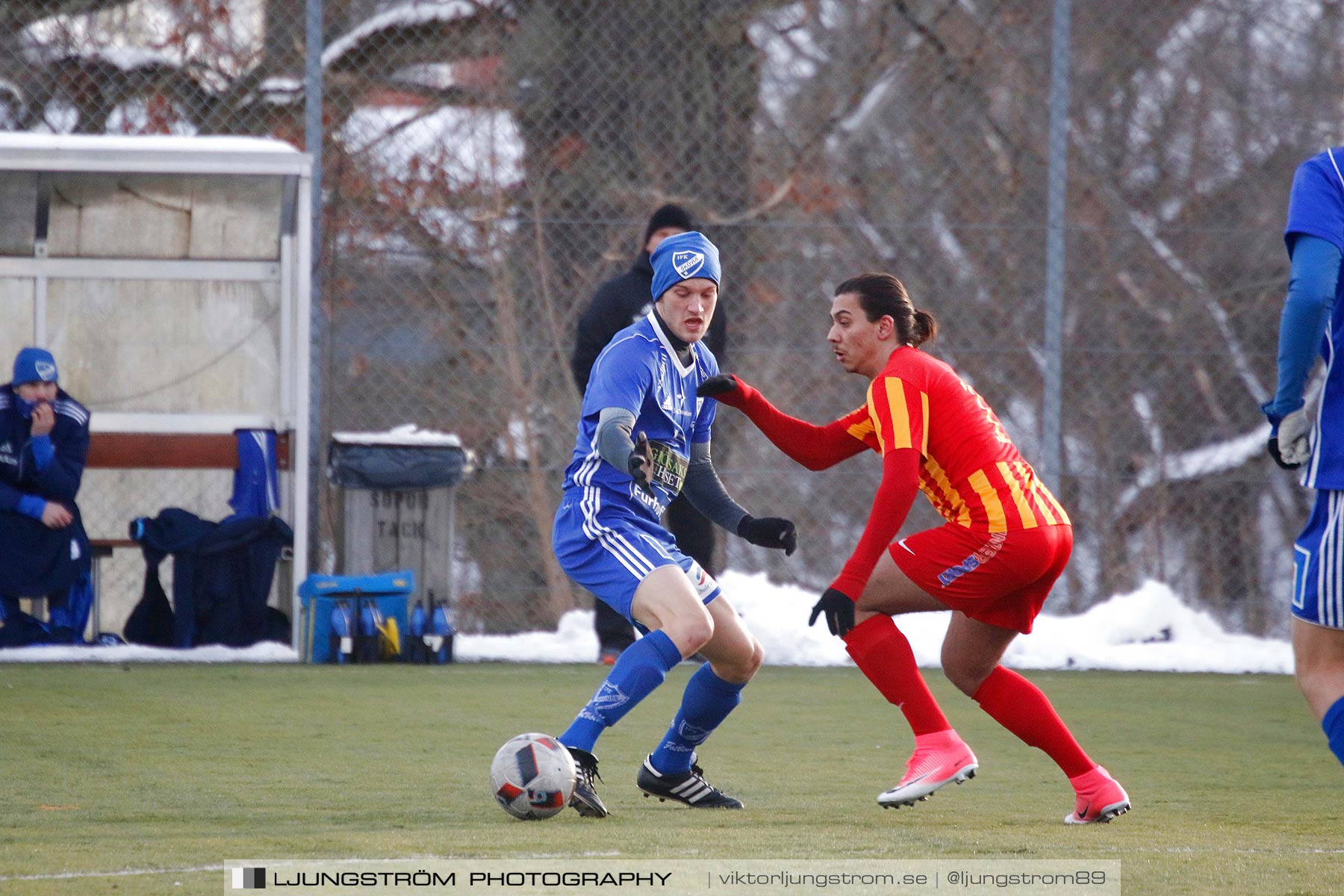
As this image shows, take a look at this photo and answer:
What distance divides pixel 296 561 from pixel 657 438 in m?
4.45

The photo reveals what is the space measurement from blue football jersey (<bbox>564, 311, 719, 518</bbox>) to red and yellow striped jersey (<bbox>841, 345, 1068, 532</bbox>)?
0.52 metres

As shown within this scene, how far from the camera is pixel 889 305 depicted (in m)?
4.77

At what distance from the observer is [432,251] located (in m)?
10.6

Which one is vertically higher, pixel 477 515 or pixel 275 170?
pixel 275 170

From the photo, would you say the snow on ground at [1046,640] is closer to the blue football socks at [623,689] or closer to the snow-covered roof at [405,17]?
the snow-covered roof at [405,17]

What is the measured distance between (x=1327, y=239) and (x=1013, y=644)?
607 cm

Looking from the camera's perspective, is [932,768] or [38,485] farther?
[38,485]

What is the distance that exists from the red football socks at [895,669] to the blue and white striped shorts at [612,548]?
1.46 feet

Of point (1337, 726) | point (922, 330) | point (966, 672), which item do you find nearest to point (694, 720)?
point (966, 672)

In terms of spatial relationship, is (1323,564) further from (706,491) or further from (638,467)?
(706,491)

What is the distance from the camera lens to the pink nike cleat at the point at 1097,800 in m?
4.39

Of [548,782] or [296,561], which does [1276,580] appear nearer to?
[296,561]

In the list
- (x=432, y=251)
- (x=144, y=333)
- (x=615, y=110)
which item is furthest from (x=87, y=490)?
(x=615, y=110)

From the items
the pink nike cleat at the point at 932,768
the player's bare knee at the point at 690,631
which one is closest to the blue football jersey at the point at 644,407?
the player's bare knee at the point at 690,631
